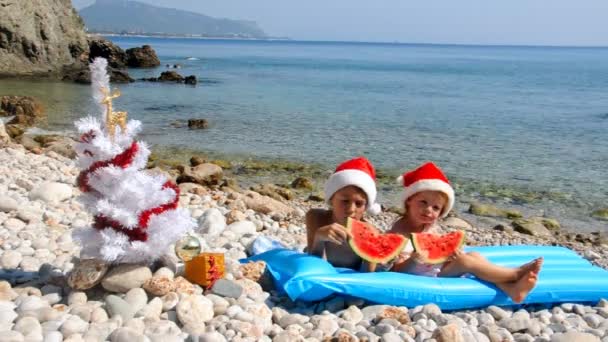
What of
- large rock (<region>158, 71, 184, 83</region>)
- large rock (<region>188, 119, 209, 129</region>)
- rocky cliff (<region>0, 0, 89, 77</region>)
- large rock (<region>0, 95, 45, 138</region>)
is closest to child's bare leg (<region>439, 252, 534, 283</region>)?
large rock (<region>188, 119, 209, 129</region>)

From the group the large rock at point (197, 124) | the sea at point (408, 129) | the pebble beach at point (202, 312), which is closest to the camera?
the pebble beach at point (202, 312)

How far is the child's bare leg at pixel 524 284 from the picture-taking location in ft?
17.5

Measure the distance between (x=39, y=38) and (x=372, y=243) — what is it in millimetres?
39018

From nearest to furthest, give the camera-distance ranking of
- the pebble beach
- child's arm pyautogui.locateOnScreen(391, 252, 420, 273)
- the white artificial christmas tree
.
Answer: the pebble beach → the white artificial christmas tree → child's arm pyautogui.locateOnScreen(391, 252, 420, 273)

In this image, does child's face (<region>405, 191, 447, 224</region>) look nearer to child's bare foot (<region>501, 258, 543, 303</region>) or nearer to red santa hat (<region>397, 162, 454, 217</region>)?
red santa hat (<region>397, 162, 454, 217</region>)

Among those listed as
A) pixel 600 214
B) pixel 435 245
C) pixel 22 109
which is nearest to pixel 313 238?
pixel 435 245

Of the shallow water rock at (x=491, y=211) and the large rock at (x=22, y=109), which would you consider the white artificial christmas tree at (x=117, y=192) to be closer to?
the shallow water rock at (x=491, y=211)

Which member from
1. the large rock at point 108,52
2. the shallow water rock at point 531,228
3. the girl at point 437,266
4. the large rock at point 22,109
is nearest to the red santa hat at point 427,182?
the girl at point 437,266

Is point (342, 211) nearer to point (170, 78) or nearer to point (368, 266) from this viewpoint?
point (368, 266)

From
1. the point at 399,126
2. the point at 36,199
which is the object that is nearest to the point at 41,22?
the point at 399,126

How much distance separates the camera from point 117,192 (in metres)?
4.53

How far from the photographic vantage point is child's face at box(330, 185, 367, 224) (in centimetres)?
548

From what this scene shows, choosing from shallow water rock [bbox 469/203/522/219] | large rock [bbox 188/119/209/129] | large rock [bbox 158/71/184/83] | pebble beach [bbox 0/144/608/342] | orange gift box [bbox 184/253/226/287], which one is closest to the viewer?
pebble beach [bbox 0/144/608/342]

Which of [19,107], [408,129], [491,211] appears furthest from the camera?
[408,129]
